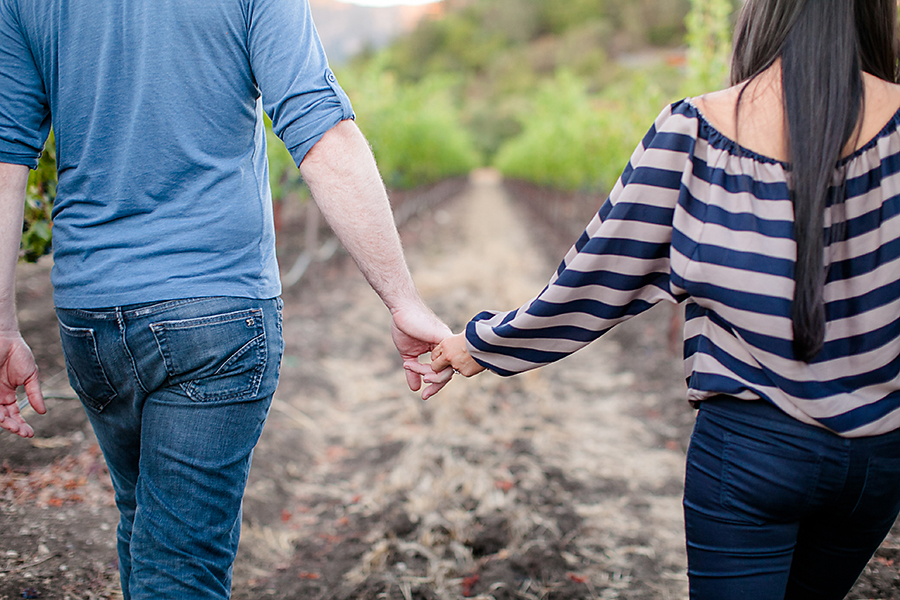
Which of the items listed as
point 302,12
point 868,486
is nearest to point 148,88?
point 302,12

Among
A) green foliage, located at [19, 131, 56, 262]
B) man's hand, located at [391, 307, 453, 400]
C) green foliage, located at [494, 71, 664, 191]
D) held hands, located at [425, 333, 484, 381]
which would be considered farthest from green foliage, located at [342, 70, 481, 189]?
held hands, located at [425, 333, 484, 381]

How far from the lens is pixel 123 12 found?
1193 mm

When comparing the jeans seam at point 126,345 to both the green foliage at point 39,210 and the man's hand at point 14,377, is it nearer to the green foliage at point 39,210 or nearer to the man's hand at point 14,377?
the man's hand at point 14,377

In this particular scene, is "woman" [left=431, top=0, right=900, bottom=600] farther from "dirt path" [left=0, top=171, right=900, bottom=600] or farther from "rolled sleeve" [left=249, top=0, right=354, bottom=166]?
"dirt path" [left=0, top=171, right=900, bottom=600]

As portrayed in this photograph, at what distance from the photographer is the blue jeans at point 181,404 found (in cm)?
124

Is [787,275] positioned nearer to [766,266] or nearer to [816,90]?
[766,266]

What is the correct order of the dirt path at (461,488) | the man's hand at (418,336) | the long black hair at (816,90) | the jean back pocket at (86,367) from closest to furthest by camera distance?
the long black hair at (816,90) → the jean back pocket at (86,367) → the man's hand at (418,336) → the dirt path at (461,488)

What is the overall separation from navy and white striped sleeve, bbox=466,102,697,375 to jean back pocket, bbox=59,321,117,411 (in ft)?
2.60

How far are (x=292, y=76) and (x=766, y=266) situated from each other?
965 millimetres

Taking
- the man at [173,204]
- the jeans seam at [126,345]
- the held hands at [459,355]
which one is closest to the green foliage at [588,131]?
the held hands at [459,355]

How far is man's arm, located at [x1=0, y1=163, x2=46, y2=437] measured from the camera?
4.41 ft

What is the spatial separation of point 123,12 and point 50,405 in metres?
3.08

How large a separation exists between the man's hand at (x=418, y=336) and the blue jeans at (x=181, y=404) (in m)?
0.39

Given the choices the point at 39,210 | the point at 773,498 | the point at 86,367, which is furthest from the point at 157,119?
the point at 39,210
